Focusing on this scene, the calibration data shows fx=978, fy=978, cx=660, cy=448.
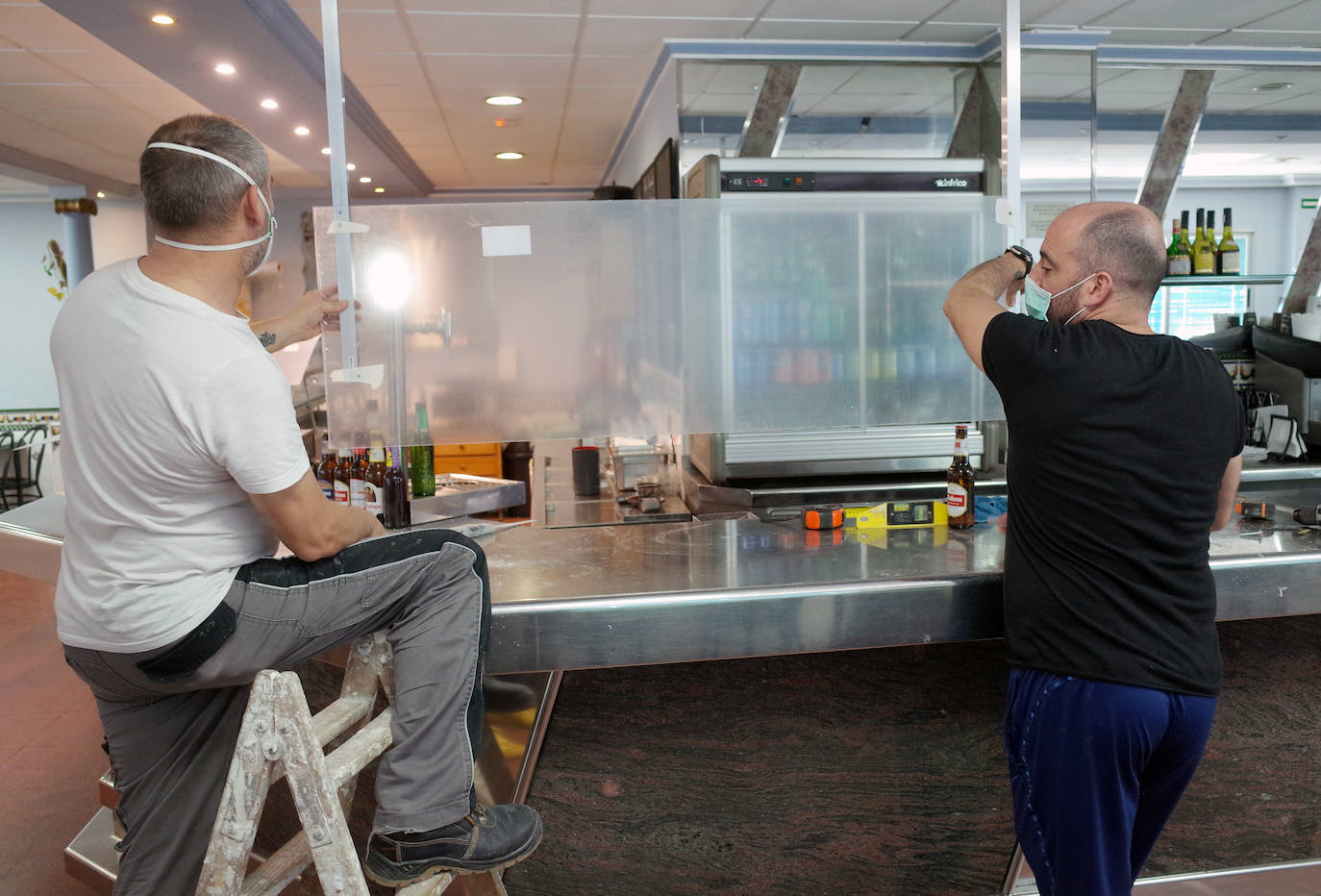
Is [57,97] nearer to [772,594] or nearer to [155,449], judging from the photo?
[155,449]

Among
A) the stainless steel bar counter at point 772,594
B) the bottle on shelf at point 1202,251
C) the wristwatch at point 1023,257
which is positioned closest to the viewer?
the stainless steel bar counter at point 772,594

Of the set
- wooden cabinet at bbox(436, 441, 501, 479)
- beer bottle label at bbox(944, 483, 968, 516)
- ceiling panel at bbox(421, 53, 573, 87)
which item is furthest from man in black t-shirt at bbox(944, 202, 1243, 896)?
wooden cabinet at bbox(436, 441, 501, 479)

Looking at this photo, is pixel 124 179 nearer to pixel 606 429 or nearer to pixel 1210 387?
pixel 606 429

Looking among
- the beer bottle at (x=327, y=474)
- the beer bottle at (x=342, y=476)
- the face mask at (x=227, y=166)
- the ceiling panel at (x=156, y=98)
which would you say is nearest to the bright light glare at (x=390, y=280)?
the beer bottle at (x=342, y=476)

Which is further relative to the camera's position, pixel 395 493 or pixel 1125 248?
pixel 395 493

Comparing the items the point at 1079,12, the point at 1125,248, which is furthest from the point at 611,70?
the point at 1125,248

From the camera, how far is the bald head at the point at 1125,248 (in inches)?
66.2

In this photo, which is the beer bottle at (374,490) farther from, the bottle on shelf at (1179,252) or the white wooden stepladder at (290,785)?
the bottle on shelf at (1179,252)

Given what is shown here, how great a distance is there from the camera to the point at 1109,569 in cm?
158

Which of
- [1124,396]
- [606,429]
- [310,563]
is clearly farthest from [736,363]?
[310,563]

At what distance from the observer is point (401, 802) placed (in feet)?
4.73

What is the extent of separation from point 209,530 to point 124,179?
27.0 feet

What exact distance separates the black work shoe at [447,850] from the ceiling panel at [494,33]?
297 centimetres

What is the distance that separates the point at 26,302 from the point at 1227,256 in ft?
35.7
